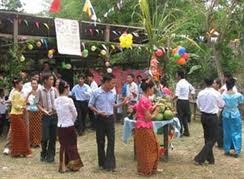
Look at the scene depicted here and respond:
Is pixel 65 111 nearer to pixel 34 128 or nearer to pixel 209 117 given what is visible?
pixel 209 117

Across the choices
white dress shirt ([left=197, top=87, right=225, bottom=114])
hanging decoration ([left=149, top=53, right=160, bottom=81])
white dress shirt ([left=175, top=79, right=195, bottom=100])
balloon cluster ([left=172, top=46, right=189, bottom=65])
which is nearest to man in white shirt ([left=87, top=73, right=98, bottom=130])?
white dress shirt ([left=175, top=79, right=195, bottom=100])

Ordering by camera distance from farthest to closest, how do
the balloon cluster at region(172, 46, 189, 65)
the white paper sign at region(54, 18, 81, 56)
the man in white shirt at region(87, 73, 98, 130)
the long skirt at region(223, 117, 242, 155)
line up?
the man in white shirt at region(87, 73, 98, 130) < the white paper sign at region(54, 18, 81, 56) < the balloon cluster at region(172, 46, 189, 65) < the long skirt at region(223, 117, 242, 155)

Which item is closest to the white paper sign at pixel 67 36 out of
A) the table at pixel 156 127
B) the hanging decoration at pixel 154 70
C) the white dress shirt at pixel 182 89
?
the white dress shirt at pixel 182 89

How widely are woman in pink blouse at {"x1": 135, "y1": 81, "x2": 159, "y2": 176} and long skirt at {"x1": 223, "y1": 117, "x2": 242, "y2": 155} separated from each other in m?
2.36

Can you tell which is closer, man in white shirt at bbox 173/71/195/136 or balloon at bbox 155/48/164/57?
balloon at bbox 155/48/164/57

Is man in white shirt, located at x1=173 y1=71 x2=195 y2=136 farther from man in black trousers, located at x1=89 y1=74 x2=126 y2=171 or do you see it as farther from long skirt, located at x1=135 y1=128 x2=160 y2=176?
man in black trousers, located at x1=89 y1=74 x2=126 y2=171

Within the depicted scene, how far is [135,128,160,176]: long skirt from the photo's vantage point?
8.09 m

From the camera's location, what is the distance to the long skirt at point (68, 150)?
26.5 ft

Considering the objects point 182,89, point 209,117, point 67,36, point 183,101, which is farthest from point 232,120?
point 67,36

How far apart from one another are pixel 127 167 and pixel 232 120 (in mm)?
2598

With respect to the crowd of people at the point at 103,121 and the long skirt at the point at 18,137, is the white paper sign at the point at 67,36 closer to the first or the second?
the crowd of people at the point at 103,121

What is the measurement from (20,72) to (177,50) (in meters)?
3.95

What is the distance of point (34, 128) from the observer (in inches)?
427

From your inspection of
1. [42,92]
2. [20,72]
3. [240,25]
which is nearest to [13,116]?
[42,92]
